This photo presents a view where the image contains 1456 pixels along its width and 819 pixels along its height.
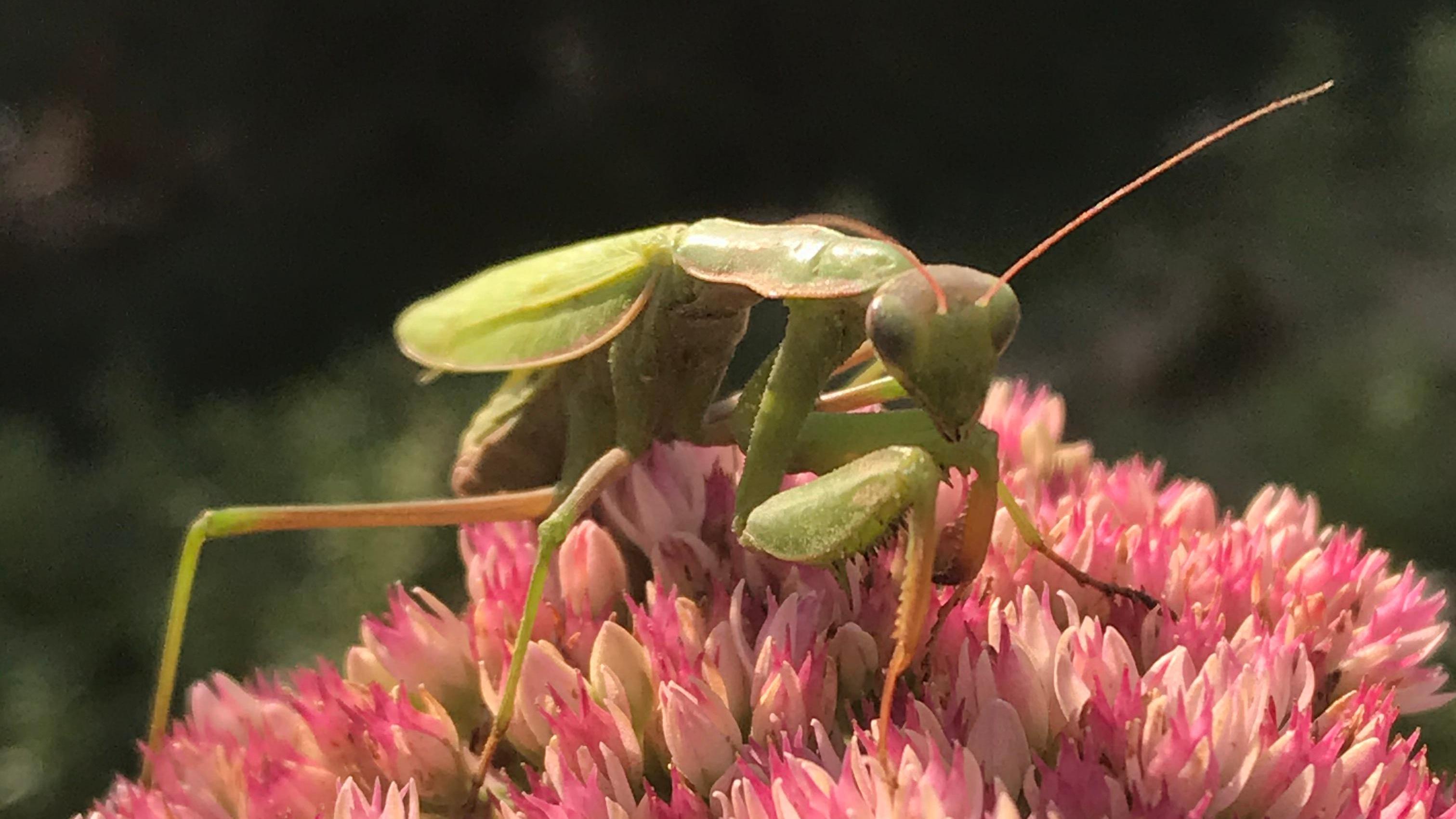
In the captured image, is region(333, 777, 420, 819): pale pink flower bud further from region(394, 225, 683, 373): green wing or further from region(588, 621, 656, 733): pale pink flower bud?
region(394, 225, 683, 373): green wing

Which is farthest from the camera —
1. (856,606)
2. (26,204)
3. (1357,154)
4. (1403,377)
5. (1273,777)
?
(26,204)

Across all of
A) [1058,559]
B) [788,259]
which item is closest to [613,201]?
[788,259]

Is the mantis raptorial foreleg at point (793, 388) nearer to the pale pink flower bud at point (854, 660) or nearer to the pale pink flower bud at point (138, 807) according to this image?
the pale pink flower bud at point (854, 660)

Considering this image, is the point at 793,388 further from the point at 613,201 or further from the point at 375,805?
the point at 613,201

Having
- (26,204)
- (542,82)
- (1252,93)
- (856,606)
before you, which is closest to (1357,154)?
(1252,93)

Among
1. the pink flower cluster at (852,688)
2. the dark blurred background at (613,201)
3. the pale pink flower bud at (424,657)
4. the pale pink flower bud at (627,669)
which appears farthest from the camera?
the dark blurred background at (613,201)

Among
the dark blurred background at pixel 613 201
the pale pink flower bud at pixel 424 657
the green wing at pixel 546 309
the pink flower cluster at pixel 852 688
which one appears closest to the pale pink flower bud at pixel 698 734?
the pink flower cluster at pixel 852 688

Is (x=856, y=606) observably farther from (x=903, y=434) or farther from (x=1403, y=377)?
(x=1403, y=377)
